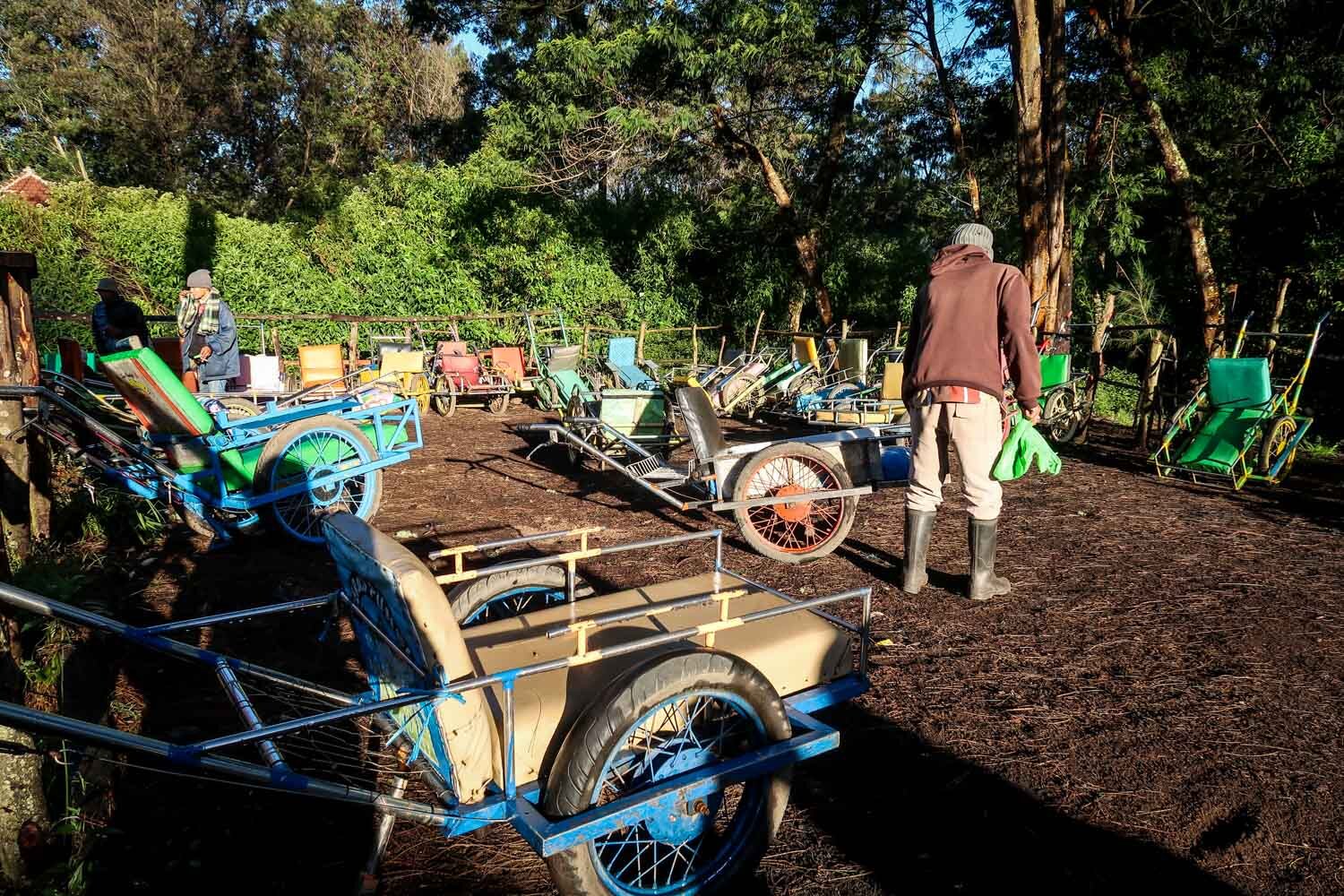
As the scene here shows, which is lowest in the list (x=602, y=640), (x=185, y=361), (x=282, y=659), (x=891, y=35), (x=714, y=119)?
(x=282, y=659)

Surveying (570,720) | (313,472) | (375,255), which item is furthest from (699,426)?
(375,255)

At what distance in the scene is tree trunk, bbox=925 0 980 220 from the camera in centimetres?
1478

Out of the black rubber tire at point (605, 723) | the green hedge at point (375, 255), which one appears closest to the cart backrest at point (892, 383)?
the black rubber tire at point (605, 723)

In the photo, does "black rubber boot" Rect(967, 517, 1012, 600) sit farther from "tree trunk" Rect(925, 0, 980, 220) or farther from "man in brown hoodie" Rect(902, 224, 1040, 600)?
"tree trunk" Rect(925, 0, 980, 220)

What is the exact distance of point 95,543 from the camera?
5.18 meters

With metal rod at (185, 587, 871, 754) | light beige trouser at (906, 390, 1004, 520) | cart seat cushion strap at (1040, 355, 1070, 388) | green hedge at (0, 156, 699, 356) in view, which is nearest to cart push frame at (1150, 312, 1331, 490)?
cart seat cushion strap at (1040, 355, 1070, 388)

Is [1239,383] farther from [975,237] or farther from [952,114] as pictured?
→ [952,114]

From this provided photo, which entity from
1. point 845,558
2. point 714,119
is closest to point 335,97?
point 714,119

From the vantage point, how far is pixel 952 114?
15.5m

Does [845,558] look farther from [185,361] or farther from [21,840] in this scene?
[185,361]

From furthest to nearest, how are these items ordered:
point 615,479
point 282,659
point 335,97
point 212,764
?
point 335,97
point 615,479
point 282,659
point 212,764

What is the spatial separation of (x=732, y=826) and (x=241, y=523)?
446 centimetres

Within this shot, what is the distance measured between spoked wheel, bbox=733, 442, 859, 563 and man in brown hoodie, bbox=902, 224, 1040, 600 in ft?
2.64

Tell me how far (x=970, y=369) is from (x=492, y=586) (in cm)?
261
